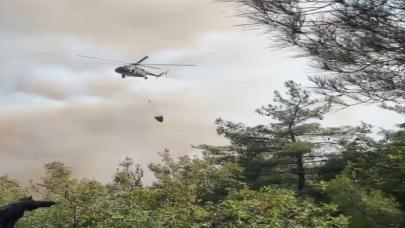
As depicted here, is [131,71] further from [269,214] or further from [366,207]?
[269,214]

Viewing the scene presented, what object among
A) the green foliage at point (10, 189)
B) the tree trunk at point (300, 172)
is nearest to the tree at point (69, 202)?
the green foliage at point (10, 189)

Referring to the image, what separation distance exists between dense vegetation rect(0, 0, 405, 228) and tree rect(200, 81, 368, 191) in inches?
1.3

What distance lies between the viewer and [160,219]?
820cm

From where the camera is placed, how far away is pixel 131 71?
16406 millimetres

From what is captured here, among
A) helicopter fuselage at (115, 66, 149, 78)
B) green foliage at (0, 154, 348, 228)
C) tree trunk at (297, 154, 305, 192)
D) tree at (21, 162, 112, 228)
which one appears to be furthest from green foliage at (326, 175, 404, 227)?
helicopter fuselage at (115, 66, 149, 78)

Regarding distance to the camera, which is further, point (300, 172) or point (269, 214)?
point (300, 172)

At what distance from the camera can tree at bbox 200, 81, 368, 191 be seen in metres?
17.4

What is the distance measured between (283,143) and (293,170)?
918 millimetres

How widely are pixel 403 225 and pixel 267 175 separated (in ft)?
21.9

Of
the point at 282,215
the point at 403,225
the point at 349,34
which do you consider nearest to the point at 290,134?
the point at 403,225

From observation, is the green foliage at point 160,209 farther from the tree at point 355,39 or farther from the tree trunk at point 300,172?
the tree trunk at point 300,172

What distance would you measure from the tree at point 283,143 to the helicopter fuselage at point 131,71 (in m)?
3.61

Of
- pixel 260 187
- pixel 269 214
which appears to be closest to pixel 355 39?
pixel 269 214

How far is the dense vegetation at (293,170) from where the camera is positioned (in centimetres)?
495
